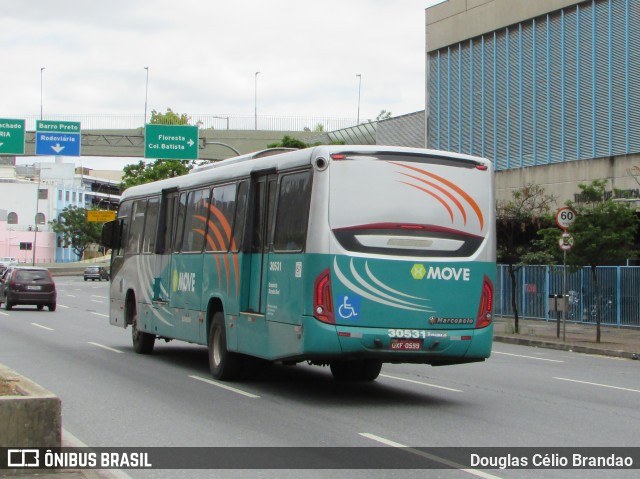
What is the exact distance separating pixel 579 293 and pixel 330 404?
23303 mm

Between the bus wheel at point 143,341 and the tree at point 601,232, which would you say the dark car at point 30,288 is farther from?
the tree at point 601,232

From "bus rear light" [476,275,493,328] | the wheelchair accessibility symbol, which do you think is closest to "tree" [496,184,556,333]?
"bus rear light" [476,275,493,328]

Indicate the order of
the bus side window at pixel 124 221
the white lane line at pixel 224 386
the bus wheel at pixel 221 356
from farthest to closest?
the bus side window at pixel 124 221 < the bus wheel at pixel 221 356 < the white lane line at pixel 224 386

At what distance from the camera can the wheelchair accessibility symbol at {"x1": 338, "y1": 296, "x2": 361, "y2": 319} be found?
42.0 feet

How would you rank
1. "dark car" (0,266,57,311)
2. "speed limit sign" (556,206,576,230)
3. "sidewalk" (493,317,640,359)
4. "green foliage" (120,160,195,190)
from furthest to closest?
"green foliage" (120,160,195,190) < "dark car" (0,266,57,311) < "speed limit sign" (556,206,576,230) < "sidewalk" (493,317,640,359)

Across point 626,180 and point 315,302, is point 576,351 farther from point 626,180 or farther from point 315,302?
point 315,302

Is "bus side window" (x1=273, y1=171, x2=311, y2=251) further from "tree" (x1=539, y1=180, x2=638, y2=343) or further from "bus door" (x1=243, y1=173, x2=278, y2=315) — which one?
"tree" (x1=539, y1=180, x2=638, y2=343)

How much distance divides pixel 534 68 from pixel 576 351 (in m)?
15.7

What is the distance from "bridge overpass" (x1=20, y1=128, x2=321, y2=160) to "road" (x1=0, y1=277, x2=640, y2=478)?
29962 millimetres

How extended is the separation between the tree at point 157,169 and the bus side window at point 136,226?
39955 mm

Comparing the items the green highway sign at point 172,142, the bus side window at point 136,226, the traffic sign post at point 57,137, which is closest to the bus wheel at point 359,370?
the bus side window at point 136,226

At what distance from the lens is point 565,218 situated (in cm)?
2703

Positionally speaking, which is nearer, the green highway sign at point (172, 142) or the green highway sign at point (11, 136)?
the green highway sign at point (172, 142)

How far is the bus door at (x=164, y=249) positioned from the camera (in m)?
18.7
